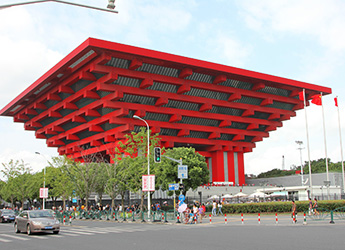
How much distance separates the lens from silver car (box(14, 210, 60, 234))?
23609 mm

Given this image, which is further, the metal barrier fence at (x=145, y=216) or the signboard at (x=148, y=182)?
the signboard at (x=148, y=182)

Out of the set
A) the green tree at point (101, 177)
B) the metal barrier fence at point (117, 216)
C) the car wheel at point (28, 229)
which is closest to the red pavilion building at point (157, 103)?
the green tree at point (101, 177)

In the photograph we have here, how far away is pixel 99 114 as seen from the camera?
64.8 metres

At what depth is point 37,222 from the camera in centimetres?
2372

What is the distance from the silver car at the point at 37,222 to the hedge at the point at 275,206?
24.5m

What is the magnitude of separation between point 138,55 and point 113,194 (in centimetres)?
1991

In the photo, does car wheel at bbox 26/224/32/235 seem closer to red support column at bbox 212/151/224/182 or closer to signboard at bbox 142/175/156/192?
signboard at bbox 142/175/156/192

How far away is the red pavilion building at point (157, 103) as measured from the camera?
193 ft

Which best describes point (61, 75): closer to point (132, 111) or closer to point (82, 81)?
point (82, 81)

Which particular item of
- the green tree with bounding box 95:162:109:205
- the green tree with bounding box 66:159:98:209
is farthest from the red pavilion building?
the green tree with bounding box 66:159:98:209

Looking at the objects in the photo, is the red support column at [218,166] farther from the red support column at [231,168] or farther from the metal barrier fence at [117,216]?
the metal barrier fence at [117,216]

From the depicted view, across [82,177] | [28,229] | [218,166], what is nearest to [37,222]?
[28,229]

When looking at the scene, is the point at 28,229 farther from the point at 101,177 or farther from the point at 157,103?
the point at 157,103

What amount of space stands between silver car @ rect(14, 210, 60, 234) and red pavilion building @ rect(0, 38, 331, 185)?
Answer: 31513mm
